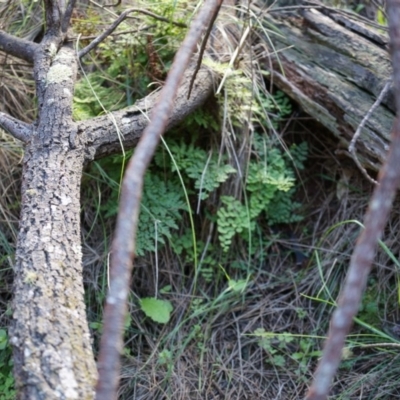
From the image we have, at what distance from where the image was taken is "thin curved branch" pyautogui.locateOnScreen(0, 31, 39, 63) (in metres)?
2.30

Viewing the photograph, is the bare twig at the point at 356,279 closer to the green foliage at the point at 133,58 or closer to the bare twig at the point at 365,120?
the bare twig at the point at 365,120

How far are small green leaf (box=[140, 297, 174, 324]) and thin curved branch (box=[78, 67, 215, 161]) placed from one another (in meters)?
0.59

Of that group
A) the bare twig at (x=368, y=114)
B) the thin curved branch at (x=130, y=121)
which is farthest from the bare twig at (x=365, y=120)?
the thin curved branch at (x=130, y=121)

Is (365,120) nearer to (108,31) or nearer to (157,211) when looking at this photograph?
(157,211)

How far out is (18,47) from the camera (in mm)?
2346

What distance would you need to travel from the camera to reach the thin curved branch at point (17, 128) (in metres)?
A: 1.97

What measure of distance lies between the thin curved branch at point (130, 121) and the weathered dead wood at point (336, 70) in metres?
0.36

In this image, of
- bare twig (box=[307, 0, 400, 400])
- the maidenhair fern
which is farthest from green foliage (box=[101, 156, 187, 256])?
bare twig (box=[307, 0, 400, 400])

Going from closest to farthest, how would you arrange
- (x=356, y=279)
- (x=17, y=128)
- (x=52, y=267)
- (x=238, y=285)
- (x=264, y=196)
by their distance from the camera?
(x=356, y=279) → (x=52, y=267) → (x=17, y=128) → (x=238, y=285) → (x=264, y=196)

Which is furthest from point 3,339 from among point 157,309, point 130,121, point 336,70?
point 336,70

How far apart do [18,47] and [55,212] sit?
934 millimetres

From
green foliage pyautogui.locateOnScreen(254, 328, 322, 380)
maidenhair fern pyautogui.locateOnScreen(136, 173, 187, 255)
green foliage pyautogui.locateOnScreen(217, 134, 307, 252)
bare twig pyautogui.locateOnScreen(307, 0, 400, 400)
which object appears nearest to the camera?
bare twig pyautogui.locateOnScreen(307, 0, 400, 400)

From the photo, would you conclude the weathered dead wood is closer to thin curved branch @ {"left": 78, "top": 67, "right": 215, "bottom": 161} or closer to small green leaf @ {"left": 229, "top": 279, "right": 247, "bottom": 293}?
thin curved branch @ {"left": 78, "top": 67, "right": 215, "bottom": 161}

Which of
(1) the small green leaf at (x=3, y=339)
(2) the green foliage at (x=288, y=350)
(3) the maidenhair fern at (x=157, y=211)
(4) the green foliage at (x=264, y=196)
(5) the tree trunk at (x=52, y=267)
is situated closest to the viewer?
(5) the tree trunk at (x=52, y=267)
